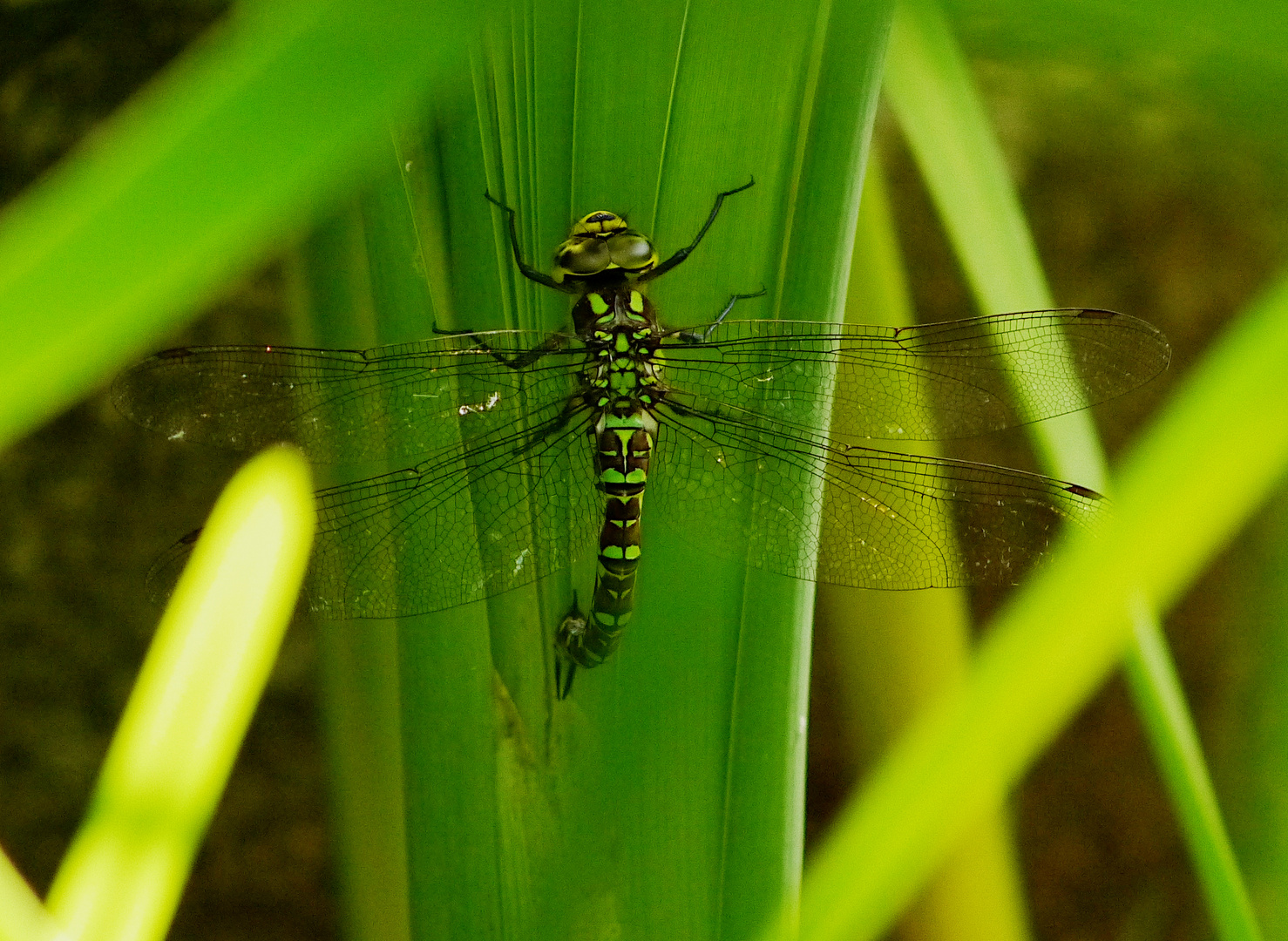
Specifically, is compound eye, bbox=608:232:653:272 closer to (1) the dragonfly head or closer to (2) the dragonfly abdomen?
(1) the dragonfly head

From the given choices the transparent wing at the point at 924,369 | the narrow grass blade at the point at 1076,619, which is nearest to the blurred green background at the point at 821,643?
the transparent wing at the point at 924,369

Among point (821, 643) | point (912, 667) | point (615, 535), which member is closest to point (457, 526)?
point (615, 535)

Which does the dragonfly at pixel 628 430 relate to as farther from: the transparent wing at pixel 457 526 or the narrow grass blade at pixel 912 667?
the narrow grass blade at pixel 912 667

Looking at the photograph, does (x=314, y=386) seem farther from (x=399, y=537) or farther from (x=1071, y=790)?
(x=1071, y=790)

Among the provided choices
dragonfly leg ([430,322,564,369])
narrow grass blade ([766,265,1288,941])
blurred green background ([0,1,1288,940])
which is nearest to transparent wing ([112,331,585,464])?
dragonfly leg ([430,322,564,369])

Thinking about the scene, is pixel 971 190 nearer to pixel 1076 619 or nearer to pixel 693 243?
pixel 693 243

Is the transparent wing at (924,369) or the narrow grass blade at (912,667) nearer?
the transparent wing at (924,369)
